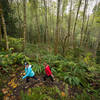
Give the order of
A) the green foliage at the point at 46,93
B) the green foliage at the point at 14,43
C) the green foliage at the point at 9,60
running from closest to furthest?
the green foliage at the point at 46,93, the green foliage at the point at 9,60, the green foliage at the point at 14,43

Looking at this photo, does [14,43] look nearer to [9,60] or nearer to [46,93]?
[9,60]

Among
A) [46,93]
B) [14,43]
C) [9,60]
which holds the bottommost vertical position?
[46,93]

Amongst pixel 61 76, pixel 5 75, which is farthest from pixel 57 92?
pixel 5 75

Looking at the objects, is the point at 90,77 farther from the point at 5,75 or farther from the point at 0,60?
the point at 0,60

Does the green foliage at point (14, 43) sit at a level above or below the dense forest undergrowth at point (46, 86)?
above

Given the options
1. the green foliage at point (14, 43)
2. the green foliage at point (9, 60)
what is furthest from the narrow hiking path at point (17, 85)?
the green foliage at point (14, 43)

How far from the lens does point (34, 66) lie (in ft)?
14.2

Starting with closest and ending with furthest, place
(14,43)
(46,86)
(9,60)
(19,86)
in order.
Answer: (19,86)
(46,86)
(9,60)
(14,43)

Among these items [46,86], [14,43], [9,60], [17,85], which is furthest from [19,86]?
[14,43]

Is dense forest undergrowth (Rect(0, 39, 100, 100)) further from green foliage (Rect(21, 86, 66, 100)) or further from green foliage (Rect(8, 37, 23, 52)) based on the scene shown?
green foliage (Rect(8, 37, 23, 52))

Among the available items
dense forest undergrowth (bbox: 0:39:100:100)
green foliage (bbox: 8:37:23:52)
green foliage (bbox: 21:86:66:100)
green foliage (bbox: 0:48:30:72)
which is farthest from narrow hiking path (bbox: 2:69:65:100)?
green foliage (bbox: 8:37:23:52)

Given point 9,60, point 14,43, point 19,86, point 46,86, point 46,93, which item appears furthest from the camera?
point 14,43

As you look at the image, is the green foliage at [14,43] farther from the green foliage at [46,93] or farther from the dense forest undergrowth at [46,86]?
the green foliage at [46,93]

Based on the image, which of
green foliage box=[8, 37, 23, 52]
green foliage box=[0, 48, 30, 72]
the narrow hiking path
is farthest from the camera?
green foliage box=[8, 37, 23, 52]
